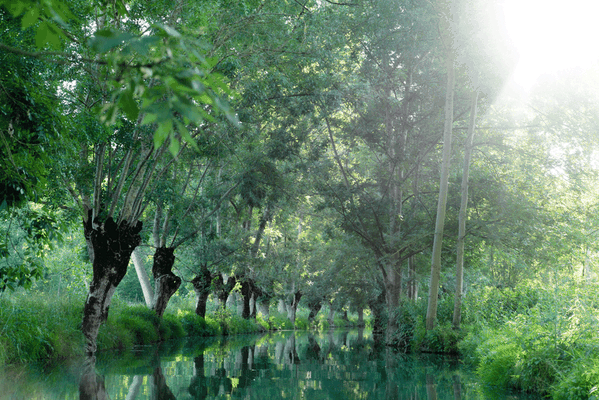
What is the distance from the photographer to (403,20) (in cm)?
1775

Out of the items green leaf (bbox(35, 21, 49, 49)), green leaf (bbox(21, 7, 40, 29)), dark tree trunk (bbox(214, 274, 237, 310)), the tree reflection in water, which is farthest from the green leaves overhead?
dark tree trunk (bbox(214, 274, 237, 310))

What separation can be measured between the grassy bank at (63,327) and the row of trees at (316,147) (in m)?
0.87

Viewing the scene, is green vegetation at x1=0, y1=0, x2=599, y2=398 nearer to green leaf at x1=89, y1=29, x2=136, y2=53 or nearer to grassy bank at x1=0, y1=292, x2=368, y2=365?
grassy bank at x1=0, y1=292, x2=368, y2=365

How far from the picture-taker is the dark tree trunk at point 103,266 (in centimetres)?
1466

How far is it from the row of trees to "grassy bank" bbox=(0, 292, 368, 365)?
0.87 m

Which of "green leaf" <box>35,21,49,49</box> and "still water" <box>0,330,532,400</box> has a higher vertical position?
"green leaf" <box>35,21,49,49</box>

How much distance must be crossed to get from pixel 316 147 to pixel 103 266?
35.5 ft

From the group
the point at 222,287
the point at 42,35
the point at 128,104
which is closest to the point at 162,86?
the point at 128,104

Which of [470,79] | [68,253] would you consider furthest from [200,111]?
[68,253]

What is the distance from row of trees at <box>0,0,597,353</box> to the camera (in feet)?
38.4

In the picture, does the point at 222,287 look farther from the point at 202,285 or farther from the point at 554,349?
the point at 554,349

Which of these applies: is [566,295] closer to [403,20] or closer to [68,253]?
[403,20]

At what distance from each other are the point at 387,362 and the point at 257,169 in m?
10.7

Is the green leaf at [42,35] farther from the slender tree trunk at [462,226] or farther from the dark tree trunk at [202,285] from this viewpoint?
the dark tree trunk at [202,285]
